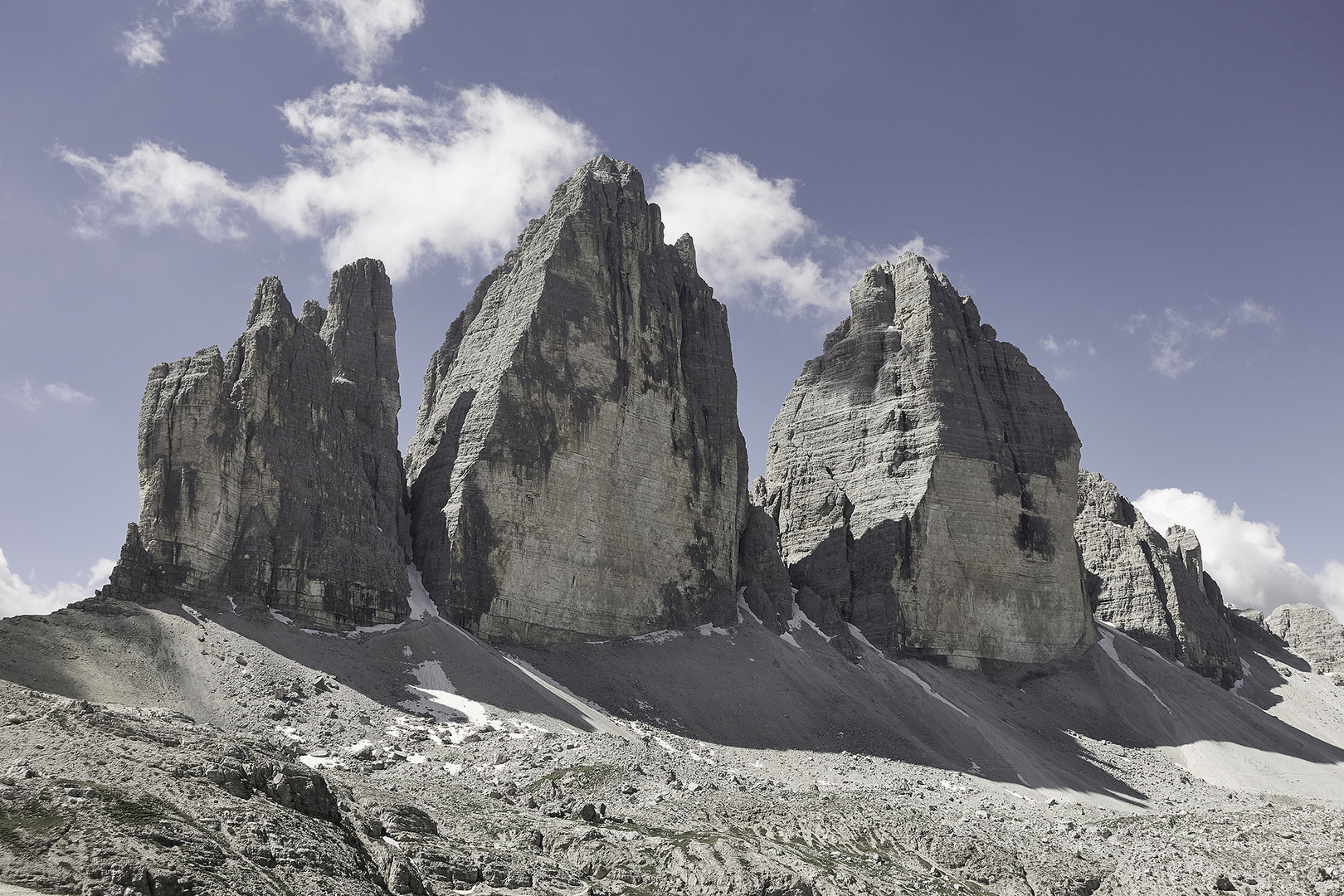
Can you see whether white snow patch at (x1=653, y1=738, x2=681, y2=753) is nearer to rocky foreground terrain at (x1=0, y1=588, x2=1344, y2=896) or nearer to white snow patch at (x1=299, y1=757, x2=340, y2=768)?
rocky foreground terrain at (x1=0, y1=588, x2=1344, y2=896)

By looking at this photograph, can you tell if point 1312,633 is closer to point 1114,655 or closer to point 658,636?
point 1114,655

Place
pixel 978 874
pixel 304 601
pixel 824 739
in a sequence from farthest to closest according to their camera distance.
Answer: pixel 824 739
pixel 304 601
pixel 978 874

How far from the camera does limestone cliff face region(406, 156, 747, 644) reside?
6569 centimetres

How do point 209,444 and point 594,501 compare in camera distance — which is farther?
point 594,501

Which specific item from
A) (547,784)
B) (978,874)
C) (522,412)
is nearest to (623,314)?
(522,412)

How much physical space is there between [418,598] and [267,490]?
35.2ft

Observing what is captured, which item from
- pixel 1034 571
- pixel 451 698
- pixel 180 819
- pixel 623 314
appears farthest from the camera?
pixel 1034 571

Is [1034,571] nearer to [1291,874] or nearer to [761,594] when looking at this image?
[761,594]

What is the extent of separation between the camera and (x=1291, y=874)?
1565 inches

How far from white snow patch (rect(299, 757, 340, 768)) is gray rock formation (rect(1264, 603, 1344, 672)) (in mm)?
124733

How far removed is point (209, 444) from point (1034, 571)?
65066 mm

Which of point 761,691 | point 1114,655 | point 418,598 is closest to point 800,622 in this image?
point 761,691

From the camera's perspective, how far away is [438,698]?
52.0m

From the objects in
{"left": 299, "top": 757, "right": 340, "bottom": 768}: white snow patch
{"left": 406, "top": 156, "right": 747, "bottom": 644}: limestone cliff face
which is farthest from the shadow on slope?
{"left": 299, "top": 757, "right": 340, "bottom": 768}: white snow patch
